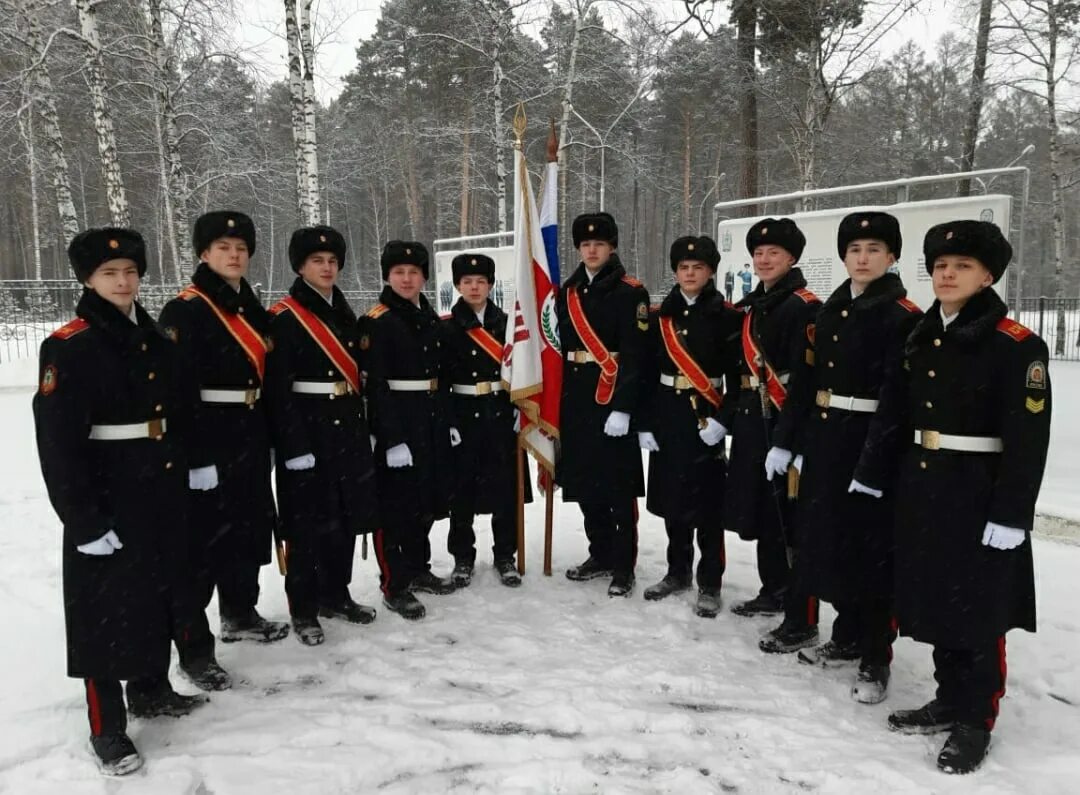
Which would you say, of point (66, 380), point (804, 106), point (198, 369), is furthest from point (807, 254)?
point (804, 106)

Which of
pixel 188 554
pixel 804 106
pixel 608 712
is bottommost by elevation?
pixel 608 712

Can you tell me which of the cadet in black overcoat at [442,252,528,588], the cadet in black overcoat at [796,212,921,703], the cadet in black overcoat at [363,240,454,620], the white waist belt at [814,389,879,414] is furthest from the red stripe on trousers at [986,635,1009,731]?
the cadet in black overcoat at [363,240,454,620]

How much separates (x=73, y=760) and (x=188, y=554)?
3.05 ft

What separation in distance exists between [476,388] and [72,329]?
251 cm

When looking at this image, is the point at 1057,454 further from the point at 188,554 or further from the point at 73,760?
the point at 73,760

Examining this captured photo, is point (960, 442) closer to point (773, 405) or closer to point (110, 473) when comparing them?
point (773, 405)

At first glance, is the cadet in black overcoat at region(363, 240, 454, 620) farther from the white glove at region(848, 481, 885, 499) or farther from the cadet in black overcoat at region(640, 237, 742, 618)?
the white glove at region(848, 481, 885, 499)

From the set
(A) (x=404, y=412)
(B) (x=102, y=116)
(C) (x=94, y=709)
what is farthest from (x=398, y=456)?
(B) (x=102, y=116)

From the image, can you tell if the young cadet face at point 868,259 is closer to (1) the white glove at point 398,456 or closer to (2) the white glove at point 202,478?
(1) the white glove at point 398,456

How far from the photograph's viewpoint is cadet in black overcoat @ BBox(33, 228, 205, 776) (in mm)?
2840

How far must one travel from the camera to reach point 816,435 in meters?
3.61

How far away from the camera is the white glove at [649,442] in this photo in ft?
15.2

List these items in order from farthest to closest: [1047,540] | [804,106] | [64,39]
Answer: [804,106] < [64,39] < [1047,540]

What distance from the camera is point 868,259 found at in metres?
3.44
